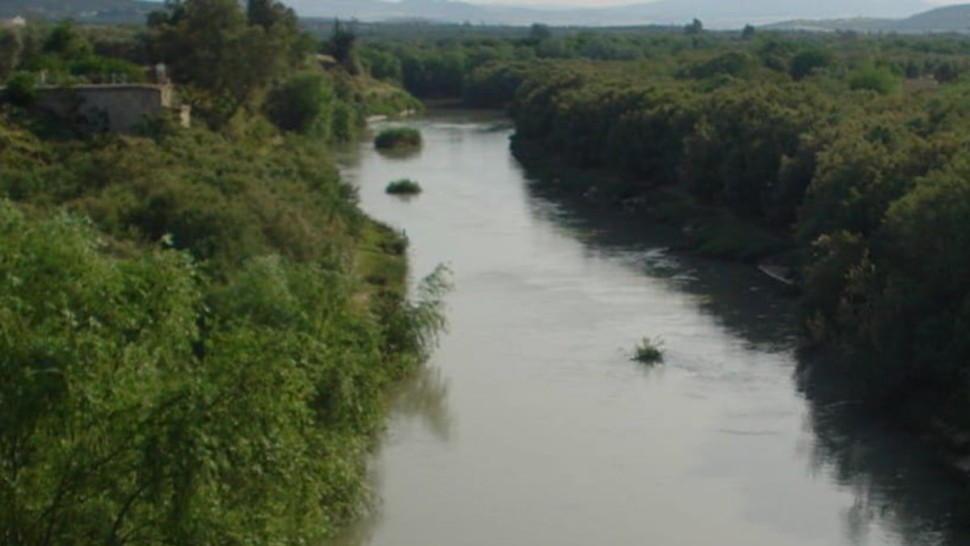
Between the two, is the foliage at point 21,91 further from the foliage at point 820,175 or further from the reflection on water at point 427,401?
the foliage at point 820,175

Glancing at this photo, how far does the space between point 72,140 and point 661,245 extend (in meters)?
12.4

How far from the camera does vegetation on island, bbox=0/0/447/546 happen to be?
35.2 feet

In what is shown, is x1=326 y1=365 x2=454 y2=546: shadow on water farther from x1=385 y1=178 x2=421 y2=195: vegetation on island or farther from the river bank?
x1=385 y1=178 x2=421 y2=195: vegetation on island

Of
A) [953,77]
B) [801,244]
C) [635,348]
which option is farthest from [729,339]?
[953,77]

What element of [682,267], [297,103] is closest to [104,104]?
[297,103]

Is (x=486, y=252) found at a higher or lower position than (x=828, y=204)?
lower

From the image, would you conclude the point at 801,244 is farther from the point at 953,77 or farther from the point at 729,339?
the point at 953,77

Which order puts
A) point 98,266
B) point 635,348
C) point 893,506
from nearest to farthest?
Answer: point 98,266 → point 893,506 → point 635,348

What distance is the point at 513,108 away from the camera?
221ft

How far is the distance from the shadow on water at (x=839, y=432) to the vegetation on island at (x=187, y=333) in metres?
5.27

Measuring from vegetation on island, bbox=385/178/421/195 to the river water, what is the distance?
29.8 feet

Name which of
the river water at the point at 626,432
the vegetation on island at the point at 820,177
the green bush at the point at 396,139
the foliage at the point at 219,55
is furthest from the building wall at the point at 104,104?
the green bush at the point at 396,139

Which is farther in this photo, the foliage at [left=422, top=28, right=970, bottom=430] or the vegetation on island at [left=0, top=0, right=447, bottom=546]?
the foliage at [left=422, top=28, right=970, bottom=430]

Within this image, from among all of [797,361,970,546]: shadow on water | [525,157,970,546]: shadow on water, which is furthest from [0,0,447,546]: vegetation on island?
[797,361,970,546]: shadow on water
